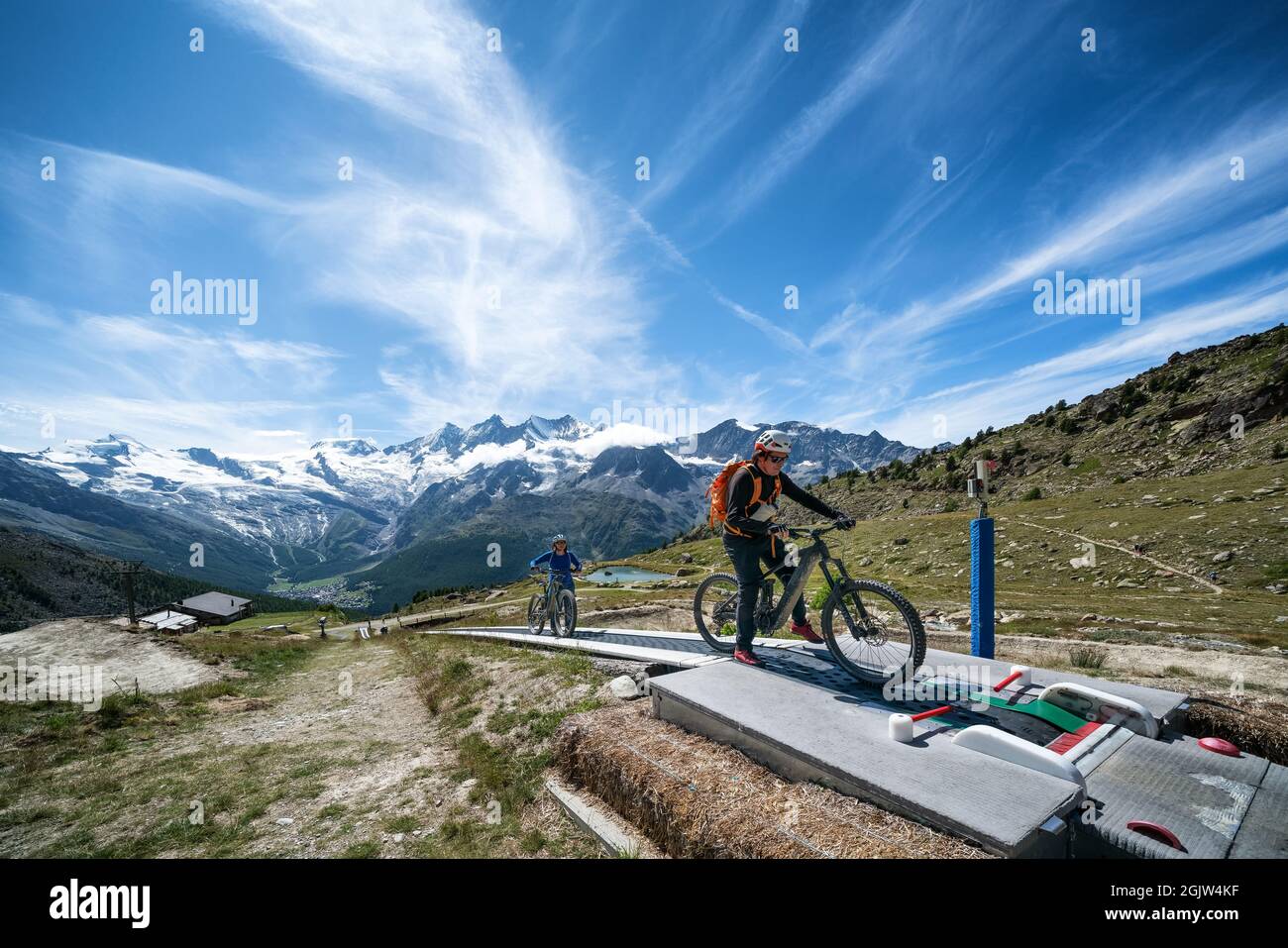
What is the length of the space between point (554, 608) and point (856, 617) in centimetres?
1160

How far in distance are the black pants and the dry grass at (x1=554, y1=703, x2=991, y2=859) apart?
247 cm

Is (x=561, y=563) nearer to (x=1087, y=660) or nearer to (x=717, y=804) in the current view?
(x=717, y=804)

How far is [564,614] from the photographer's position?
16953mm

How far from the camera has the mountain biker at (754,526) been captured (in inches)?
345

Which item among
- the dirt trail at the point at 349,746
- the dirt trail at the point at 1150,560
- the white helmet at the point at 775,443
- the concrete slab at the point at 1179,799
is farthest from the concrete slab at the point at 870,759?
the dirt trail at the point at 1150,560

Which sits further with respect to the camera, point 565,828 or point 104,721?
point 104,721

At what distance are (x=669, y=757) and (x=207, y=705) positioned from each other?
1566 cm

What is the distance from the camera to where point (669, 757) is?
6152mm

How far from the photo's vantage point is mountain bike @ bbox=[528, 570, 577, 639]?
54.6ft

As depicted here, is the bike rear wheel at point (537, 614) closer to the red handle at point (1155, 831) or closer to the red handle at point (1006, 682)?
the red handle at point (1006, 682)
